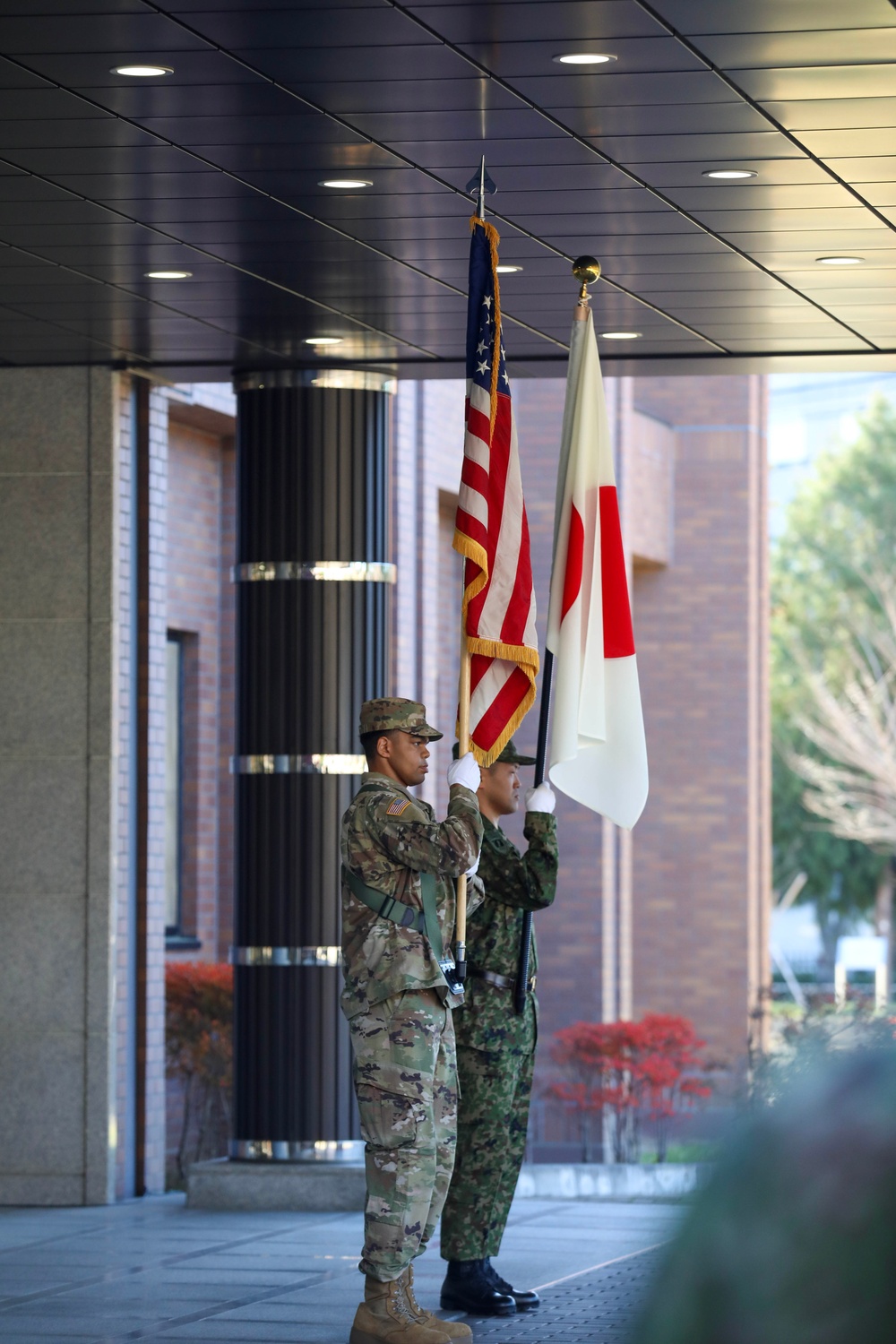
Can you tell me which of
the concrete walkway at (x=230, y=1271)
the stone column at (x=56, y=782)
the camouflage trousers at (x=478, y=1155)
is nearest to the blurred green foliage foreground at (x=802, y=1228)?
the concrete walkway at (x=230, y=1271)

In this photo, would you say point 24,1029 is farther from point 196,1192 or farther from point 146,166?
point 146,166

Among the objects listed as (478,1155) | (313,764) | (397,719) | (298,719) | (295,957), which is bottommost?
(478,1155)

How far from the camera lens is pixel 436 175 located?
6812 mm

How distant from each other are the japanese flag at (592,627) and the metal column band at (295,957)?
2993mm

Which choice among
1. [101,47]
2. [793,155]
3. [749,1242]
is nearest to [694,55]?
[793,155]

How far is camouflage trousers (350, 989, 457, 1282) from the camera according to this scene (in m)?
6.09

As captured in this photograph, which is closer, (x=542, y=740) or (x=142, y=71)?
(x=142, y=71)

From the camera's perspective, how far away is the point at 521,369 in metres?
9.90

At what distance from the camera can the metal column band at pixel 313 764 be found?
31.7 ft

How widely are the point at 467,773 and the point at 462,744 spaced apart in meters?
0.26

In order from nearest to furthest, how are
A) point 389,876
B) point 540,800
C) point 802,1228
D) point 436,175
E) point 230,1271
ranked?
point 802,1228 < point 389,876 < point 540,800 < point 436,175 < point 230,1271

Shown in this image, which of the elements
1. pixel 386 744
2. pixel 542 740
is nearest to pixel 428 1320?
pixel 386 744

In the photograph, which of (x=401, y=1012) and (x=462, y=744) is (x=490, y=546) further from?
(x=401, y=1012)

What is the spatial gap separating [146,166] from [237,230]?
773mm
